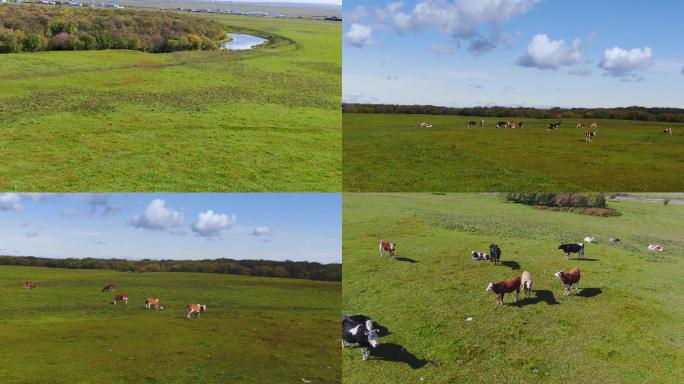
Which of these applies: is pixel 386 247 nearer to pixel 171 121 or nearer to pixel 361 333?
pixel 361 333

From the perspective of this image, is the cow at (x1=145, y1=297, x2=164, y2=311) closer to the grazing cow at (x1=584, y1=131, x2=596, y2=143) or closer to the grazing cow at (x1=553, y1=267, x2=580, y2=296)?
the grazing cow at (x1=553, y1=267, x2=580, y2=296)

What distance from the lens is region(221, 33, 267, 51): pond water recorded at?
5172 centimetres

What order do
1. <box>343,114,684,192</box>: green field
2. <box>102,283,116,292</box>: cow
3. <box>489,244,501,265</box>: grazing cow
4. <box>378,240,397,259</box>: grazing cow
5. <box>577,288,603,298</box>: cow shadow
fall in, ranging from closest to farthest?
<box>577,288,603,298</box>: cow shadow → <box>489,244,501,265</box>: grazing cow → <box>378,240,397,259</box>: grazing cow → <box>102,283,116,292</box>: cow → <box>343,114,684,192</box>: green field

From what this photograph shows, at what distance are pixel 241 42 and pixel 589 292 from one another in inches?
1746

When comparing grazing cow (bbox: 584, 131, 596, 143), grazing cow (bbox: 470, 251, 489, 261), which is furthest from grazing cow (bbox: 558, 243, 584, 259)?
grazing cow (bbox: 584, 131, 596, 143)

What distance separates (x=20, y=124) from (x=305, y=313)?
68.6 ft

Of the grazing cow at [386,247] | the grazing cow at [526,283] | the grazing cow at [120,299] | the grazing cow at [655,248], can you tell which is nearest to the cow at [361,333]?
the grazing cow at [386,247]

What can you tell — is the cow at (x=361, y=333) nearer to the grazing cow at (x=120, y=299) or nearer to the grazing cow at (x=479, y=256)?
the grazing cow at (x=479, y=256)

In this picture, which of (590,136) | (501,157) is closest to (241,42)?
(501,157)

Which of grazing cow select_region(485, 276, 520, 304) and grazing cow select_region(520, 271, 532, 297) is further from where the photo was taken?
grazing cow select_region(520, 271, 532, 297)

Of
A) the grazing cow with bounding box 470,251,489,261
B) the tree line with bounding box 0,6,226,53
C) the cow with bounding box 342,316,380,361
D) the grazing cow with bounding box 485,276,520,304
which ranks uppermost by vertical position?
the tree line with bounding box 0,6,226,53

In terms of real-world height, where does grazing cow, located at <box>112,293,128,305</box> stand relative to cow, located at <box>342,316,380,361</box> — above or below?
below

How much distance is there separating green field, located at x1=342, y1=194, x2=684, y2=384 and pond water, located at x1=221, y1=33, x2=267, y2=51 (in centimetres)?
3295

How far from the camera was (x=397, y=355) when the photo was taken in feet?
51.1
